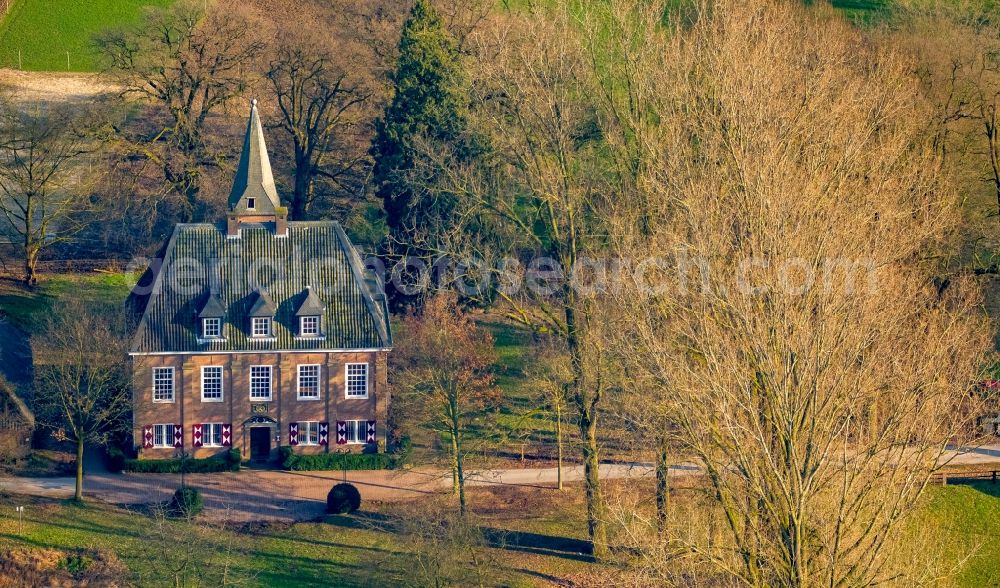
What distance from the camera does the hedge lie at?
167ft

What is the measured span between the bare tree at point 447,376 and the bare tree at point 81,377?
10608 mm

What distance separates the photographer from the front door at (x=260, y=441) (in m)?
53.0

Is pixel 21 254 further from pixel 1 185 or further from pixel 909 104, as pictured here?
pixel 909 104

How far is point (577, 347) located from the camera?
134 ft

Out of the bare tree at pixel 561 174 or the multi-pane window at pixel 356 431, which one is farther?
the multi-pane window at pixel 356 431

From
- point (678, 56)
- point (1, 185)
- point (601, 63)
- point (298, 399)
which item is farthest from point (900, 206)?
point (1, 185)

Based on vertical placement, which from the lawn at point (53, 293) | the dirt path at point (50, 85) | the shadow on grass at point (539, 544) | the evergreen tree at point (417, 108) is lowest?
the shadow on grass at point (539, 544)

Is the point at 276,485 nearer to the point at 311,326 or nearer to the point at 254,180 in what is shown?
the point at 311,326

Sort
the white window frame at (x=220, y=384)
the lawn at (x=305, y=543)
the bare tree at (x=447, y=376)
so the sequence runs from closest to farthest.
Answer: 1. the lawn at (x=305, y=543)
2. the bare tree at (x=447, y=376)
3. the white window frame at (x=220, y=384)

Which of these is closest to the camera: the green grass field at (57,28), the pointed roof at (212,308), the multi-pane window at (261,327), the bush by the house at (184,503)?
the bush by the house at (184,503)

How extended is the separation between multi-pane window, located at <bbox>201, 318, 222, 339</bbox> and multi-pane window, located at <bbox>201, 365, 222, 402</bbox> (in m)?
1.36

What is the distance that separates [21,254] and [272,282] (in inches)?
766

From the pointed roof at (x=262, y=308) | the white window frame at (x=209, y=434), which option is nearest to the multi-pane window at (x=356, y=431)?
the white window frame at (x=209, y=434)

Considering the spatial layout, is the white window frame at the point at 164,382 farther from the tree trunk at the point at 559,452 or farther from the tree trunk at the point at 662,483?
the tree trunk at the point at 662,483
